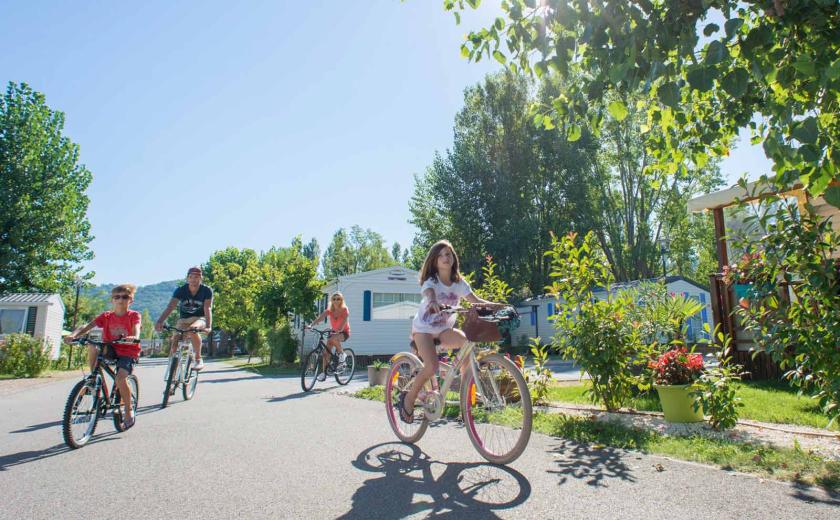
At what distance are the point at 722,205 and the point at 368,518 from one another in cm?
990

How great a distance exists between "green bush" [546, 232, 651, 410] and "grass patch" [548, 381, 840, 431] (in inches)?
13.0

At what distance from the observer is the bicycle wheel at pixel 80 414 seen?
4.29m

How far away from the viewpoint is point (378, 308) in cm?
2022

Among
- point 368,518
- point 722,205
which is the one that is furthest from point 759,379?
point 368,518

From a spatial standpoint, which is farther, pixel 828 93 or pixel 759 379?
pixel 759 379

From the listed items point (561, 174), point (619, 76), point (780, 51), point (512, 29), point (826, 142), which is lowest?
point (826, 142)

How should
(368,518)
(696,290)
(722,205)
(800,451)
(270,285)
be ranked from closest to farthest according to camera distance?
(368,518) < (800,451) < (722,205) < (270,285) < (696,290)

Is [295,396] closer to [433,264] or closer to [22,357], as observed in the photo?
[433,264]

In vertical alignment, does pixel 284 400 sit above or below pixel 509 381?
below

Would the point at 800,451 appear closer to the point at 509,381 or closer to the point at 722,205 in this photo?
the point at 509,381

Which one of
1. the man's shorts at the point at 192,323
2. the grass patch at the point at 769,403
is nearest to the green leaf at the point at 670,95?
the grass patch at the point at 769,403

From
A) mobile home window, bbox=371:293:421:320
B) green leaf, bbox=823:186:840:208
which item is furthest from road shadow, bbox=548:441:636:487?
mobile home window, bbox=371:293:421:320

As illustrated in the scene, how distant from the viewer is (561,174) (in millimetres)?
30000

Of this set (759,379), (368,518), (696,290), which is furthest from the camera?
(696,290)
